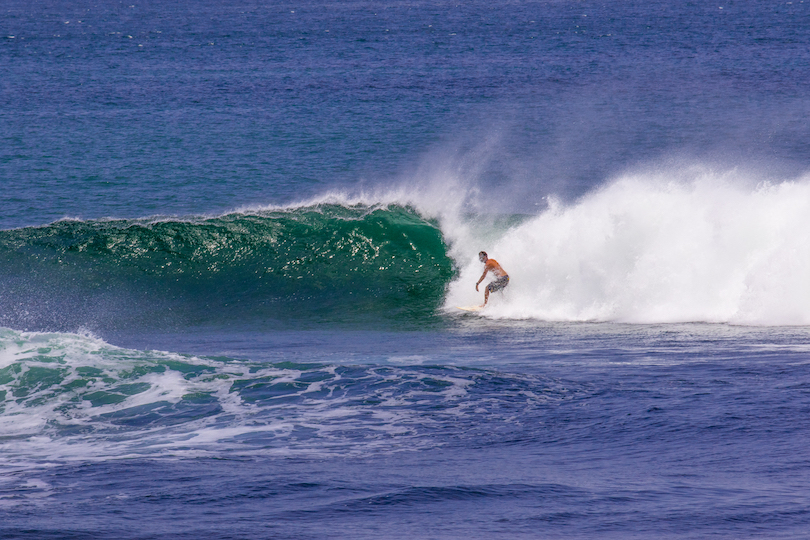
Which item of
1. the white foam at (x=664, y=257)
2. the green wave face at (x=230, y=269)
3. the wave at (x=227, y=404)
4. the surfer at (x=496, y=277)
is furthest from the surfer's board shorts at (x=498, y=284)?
the wave at (x=227, y=404)

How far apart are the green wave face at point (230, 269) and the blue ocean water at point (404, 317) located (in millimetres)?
82

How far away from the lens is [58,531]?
259 inches

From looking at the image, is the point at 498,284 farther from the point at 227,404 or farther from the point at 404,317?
the point at 227,404

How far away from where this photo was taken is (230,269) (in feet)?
62.3

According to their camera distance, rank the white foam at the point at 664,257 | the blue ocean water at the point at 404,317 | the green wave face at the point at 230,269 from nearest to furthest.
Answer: the blue ocean water at the point at 404,317 < the white foam at the point at 664,257 < the green wave face at the point at 230,269

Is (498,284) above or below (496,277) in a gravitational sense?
below

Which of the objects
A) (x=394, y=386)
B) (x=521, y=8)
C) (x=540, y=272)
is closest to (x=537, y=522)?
(x=394, y=386)

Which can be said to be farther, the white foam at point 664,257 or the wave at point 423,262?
the wave at point 423,262

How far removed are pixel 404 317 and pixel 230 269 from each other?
4.62 meters

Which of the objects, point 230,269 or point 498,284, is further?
point 230,269

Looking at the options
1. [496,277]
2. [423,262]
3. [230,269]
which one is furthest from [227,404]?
[423,262]

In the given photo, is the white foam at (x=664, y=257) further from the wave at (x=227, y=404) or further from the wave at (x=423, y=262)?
the wave at (x=227, y=404)

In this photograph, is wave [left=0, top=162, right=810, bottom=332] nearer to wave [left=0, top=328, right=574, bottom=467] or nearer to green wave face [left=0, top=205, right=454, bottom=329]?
green wave face [left=0, top=205, right=454, bottom=329]

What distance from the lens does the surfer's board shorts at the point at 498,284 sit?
54.5 feet
